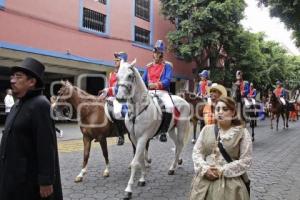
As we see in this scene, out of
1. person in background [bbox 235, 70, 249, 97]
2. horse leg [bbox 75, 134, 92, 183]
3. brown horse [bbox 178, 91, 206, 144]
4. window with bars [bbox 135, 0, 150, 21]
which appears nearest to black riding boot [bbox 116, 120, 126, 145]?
horse leg [bbox 75, 134, 92, 183]

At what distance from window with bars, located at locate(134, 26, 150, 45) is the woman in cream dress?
22496 millimetres

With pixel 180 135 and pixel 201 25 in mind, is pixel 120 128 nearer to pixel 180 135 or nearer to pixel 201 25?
pixel 180 135

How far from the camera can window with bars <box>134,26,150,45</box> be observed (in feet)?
86.4

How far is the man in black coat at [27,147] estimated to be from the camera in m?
3.41

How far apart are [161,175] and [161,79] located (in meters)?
2.01

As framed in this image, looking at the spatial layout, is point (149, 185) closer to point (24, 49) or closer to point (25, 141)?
point (25, 141)

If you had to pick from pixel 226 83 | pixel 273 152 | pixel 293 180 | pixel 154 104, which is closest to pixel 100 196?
pixel 154 104

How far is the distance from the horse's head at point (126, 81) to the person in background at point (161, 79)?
1226 mm

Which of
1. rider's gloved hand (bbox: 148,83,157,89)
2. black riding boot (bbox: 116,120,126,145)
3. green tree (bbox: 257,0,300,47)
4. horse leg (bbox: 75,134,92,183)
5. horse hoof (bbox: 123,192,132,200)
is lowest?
horse hoof (bbox: 123,192,132,200)

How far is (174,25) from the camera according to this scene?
30.8m

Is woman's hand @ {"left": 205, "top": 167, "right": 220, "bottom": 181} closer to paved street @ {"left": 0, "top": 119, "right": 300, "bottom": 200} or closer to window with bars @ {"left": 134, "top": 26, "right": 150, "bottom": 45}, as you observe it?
paved street @ {"left": 0, "top": 119, "right": 300, "bottom": 200}

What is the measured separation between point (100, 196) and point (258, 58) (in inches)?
1017

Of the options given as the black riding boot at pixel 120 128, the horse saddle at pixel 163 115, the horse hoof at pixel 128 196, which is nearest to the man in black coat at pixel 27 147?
the horse hoof at pixel 128 196

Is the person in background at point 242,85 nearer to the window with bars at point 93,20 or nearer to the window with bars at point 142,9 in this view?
the window with bars at point 93,20
